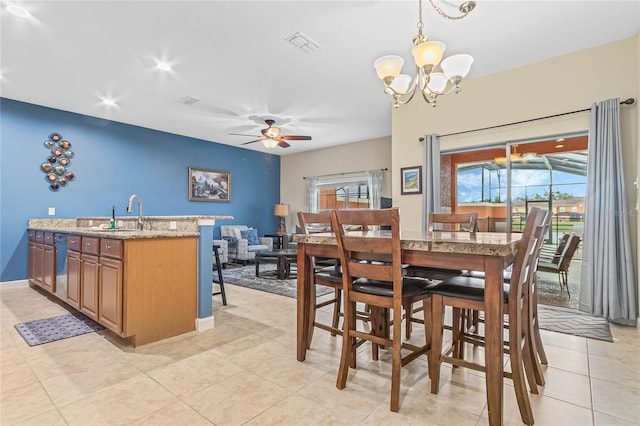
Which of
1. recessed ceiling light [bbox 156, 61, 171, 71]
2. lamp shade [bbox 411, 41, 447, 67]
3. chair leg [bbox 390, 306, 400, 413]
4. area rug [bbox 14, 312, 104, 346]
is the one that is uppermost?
recessed ceiling light [bbox 156, 61, 171, 71]

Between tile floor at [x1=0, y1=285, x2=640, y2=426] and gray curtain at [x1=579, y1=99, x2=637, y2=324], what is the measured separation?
458 millimetres

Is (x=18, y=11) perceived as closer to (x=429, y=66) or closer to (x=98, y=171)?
(x=98, y=171)

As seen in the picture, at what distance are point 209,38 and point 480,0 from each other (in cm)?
243

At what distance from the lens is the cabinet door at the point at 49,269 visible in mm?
3812

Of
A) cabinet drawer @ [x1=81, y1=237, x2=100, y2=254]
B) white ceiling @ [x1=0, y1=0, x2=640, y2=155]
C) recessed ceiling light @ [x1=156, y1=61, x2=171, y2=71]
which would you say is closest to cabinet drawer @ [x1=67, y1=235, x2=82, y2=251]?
cabinet drawer @ [x1=81, y1=237, x2=100, y2=254]

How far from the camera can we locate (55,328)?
2951mm

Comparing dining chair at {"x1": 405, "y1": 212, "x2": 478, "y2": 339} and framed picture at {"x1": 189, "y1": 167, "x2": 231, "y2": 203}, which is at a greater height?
framed picture at {"x1": 189, "y1": 167, "x2": 231, "y2": 203}

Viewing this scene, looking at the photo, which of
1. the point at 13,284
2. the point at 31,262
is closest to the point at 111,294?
the point at 31,262

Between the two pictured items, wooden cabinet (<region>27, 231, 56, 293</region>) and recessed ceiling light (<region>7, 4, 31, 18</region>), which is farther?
wooden cabinet (<region>27, 231, 56, 293</region>)

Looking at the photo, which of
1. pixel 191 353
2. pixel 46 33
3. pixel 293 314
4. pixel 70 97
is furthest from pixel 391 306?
pixel 70 97

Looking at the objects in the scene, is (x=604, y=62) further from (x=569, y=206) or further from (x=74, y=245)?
(x=74, y=245)

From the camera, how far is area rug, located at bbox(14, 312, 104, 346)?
2.70 metres

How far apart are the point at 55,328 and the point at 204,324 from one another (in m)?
1.35

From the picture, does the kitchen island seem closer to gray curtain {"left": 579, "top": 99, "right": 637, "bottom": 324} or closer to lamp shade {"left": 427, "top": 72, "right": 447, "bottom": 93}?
lamp shade {"left": 427, "top": 72, "right": 447, "bottom": 93}
